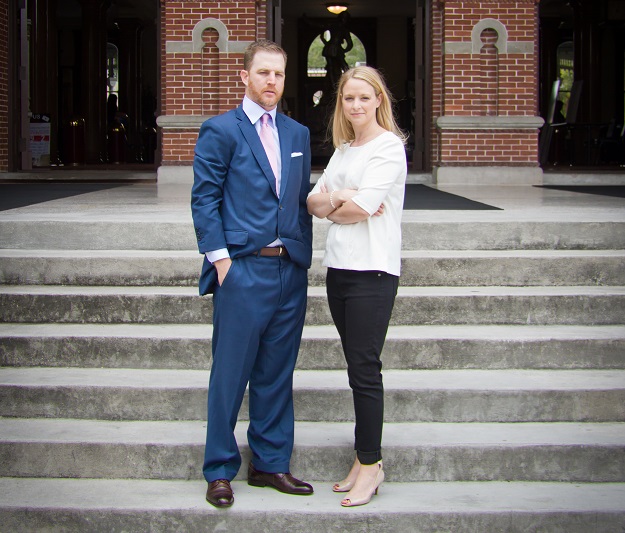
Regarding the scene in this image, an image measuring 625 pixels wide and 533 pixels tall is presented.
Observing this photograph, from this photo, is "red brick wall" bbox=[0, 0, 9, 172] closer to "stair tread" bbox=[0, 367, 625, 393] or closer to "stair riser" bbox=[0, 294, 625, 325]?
"stair riser" bbox=[0, 294, 625, 325]

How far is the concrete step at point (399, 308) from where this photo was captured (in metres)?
4.78

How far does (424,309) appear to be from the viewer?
15.7 ft

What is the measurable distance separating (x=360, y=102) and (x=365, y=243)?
54 cm

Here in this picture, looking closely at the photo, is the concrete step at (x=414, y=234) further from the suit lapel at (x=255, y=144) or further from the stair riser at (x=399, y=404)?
the suit lapel at (x=255, y=144)

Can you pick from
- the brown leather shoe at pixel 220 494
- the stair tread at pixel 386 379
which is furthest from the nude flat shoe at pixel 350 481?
the stair tread at pixel 386 379

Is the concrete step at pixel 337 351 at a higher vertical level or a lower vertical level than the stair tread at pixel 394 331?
lower

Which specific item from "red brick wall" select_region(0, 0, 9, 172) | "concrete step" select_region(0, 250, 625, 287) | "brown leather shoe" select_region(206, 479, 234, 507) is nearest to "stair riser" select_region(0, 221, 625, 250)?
"concrete step" select_region(0, 250, 625, 287)

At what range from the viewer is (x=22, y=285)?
17.0 ft

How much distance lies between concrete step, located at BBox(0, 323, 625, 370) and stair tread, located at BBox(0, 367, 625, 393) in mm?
46

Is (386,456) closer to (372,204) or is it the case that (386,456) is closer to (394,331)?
(394,331)

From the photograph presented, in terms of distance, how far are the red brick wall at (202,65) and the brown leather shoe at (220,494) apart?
857 cm

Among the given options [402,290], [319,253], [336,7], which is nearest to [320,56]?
[336,7]

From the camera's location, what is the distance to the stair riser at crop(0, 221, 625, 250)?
18.5 feet

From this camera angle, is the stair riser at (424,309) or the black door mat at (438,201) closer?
the stair riser at (424,309)
